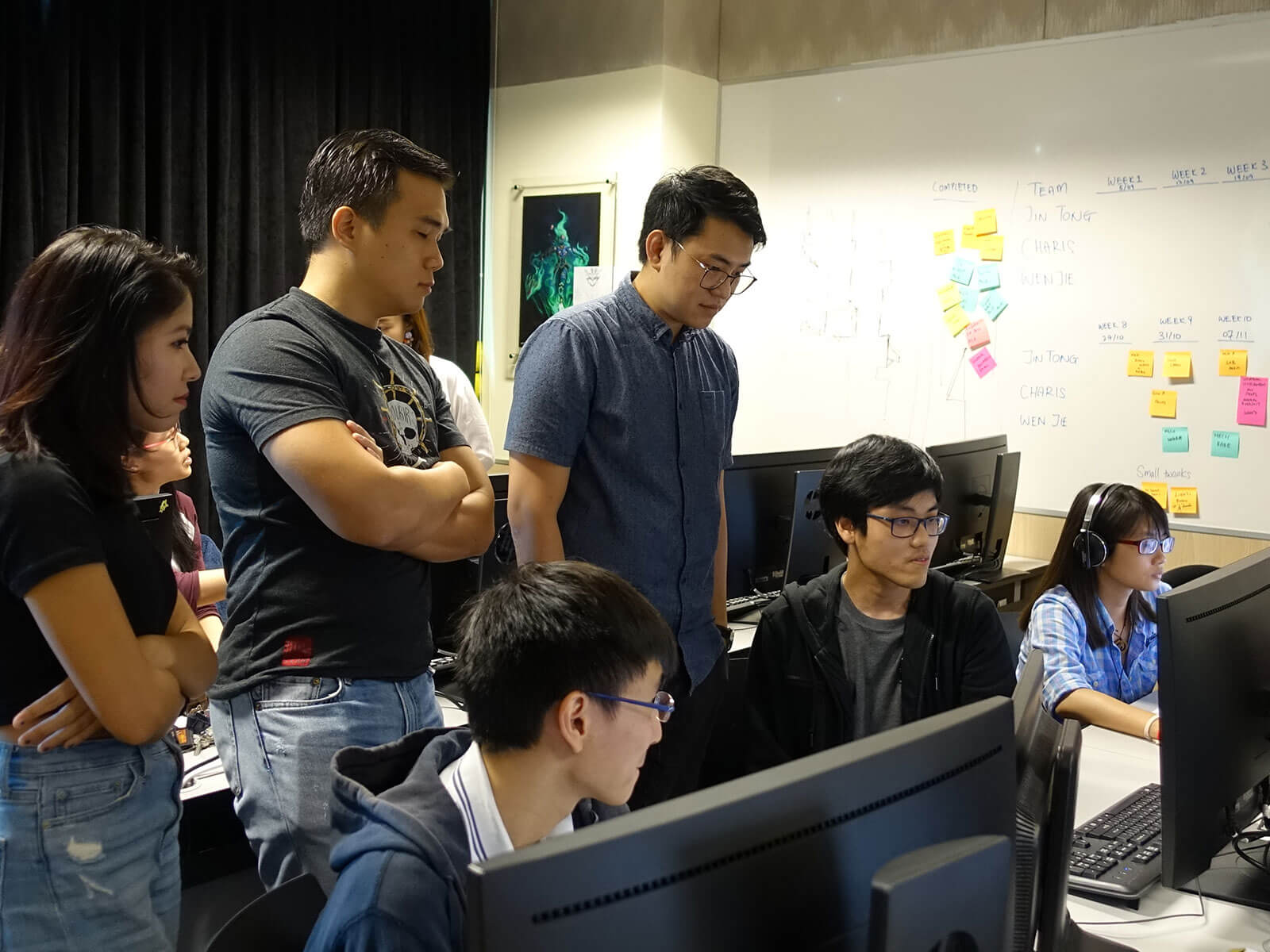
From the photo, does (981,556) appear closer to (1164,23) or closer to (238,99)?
(1164,23)

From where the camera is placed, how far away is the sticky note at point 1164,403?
4012 millimetres

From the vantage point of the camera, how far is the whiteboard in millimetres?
3902

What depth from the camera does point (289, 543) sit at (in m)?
1.58

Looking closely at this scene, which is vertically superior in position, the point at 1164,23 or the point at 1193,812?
the point at 1164,23

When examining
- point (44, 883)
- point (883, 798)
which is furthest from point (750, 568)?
point (883, 798)

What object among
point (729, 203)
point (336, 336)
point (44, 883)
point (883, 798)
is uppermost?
point (729, 203)

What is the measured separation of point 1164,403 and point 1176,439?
0.12 m

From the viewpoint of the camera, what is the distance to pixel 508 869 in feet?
2.27

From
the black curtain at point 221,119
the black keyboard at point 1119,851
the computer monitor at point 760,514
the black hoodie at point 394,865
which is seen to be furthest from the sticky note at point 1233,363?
the black hoodie at point 394,865

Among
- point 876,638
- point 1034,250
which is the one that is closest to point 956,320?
point 1034,250

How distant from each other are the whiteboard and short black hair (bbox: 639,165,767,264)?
2.44 meters

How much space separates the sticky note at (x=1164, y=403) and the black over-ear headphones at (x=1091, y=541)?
1672 millimetres

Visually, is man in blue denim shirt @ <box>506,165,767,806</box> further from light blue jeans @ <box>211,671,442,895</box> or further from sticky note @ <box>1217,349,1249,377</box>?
sticky note @ <box>1217,349,1249,377</box>

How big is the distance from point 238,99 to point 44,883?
11.5 feet
